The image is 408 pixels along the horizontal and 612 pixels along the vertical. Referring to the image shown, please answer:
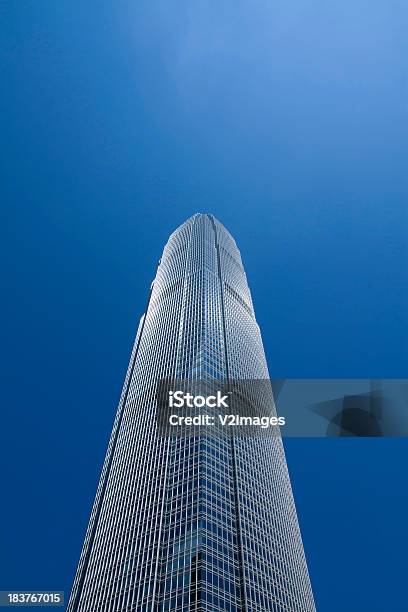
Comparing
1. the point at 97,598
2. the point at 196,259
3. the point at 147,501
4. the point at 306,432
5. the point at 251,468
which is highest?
the point at 196,259

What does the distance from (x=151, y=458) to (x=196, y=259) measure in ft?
228

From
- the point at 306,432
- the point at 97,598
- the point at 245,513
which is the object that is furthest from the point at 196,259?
the point at 306,432

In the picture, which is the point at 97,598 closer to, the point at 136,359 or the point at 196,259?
the point at 136,359

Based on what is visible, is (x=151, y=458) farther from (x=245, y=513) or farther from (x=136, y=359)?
(x=136, y=359)

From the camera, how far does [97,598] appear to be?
8969 cm

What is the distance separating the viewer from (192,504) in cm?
8669

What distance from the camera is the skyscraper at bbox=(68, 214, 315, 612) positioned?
260ft

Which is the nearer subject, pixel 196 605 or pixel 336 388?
pixel 336 388

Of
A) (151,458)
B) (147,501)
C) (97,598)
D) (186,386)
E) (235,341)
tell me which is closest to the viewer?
(97,598)

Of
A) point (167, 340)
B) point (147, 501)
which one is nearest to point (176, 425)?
point (147, 501)

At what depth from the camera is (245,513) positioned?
9312 cm

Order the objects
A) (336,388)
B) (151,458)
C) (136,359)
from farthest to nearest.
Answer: (136,359)
(151,458)
(336,388)

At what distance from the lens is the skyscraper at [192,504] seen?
79.2 metres

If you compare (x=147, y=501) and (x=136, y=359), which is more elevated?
(x=136, y=359)
